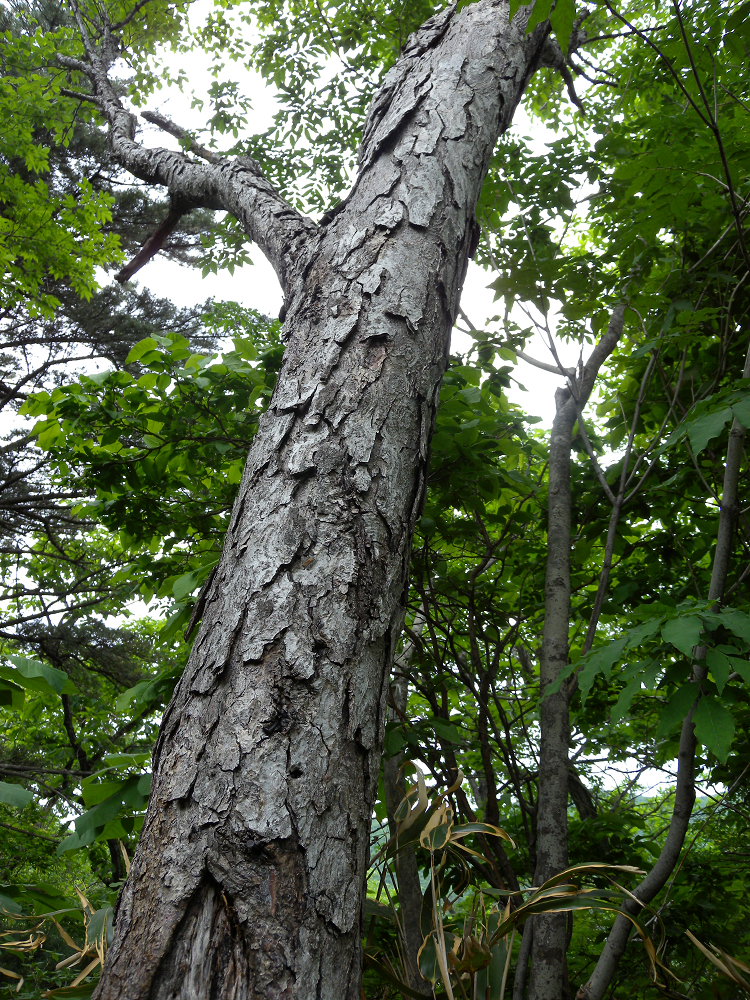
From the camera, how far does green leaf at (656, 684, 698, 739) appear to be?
1241 mm

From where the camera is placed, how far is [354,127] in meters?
4.05

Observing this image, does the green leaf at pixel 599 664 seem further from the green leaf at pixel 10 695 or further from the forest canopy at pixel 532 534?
the green leaf at pixel 10 695

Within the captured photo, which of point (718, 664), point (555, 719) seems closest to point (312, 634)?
point (718, 664)

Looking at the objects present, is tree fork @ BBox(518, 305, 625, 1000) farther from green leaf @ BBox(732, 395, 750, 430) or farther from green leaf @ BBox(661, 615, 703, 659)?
green leaf @ BBox(732, 395, 750, 430)

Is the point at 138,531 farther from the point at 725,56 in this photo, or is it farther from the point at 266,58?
the point at 266,58

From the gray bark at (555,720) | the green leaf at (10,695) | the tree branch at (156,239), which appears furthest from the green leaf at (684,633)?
the tree branch at (156,239)

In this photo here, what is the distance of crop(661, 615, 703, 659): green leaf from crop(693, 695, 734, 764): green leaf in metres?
0.17

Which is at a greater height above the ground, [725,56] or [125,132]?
[725,56]

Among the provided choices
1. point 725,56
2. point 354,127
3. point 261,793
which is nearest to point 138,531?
point 261,793

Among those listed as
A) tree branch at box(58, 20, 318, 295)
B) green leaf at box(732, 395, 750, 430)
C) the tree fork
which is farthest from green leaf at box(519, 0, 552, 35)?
the tree fork

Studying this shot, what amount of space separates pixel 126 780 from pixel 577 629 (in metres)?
2.59

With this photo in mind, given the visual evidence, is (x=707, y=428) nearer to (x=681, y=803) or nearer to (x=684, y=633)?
(x=684, y=633)

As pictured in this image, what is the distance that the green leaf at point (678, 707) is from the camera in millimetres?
1241

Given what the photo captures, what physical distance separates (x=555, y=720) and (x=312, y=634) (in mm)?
1200
